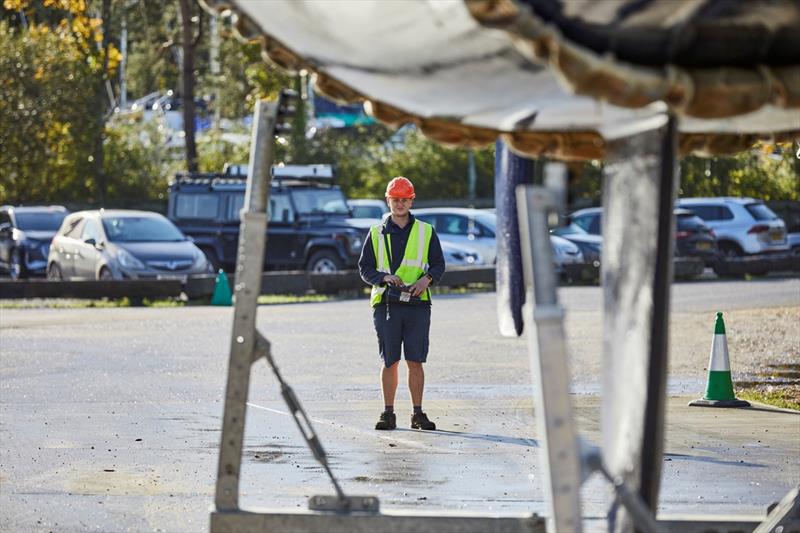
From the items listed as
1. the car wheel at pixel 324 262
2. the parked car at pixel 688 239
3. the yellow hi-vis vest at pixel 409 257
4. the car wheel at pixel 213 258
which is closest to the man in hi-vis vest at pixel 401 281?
the yellow hi-vis vest at pixel 409 257

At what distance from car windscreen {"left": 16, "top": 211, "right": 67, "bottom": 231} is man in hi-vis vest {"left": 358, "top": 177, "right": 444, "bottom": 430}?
27.2 meters

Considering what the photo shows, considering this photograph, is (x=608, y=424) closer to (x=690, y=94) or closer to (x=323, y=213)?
(x=690, y=94)

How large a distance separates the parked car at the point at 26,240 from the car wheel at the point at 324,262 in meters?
7.16

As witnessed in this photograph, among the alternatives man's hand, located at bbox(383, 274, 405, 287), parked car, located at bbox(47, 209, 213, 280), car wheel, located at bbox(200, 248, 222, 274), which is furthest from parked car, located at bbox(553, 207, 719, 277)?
man's hand, located at bbox(383, 274, 405, 287)

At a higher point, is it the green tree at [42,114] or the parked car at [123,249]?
the green tree at [42,114]

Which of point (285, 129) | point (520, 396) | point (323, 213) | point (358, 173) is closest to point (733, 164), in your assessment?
point (358, 173)

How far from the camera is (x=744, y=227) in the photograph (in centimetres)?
4119

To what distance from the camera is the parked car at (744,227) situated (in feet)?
135

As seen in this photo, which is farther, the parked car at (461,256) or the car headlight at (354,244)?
the parked car at (461,256)

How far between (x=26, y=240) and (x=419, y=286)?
87.9 feet

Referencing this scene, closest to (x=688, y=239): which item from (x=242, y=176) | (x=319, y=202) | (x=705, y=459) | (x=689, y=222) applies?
(x=689, y=222)

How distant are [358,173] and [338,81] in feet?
165

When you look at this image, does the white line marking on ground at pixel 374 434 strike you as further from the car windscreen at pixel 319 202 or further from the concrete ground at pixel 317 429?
the car windscreen at pixel 319 202

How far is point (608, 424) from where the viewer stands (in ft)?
12.8
